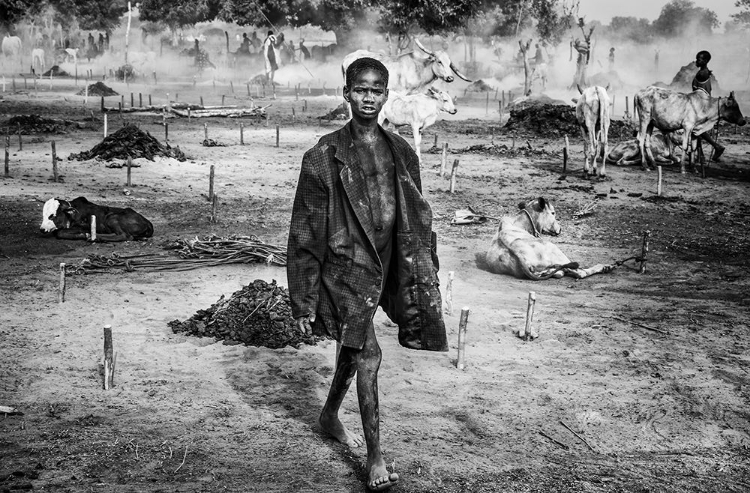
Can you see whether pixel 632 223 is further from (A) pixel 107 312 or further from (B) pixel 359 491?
(B) pixel 359 491

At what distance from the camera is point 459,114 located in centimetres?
3139

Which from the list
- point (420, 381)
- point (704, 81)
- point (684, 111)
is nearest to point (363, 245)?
point (420, 381)

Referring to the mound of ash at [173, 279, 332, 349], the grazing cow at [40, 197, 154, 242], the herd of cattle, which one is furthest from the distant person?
the mound of ash at [173, 279, 332, 349]

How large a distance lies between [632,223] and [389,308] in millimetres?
9181

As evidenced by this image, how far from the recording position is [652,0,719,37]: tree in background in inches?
2549

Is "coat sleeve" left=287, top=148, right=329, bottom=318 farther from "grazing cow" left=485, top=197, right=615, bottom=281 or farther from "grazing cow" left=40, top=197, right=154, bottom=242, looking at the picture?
"grazing cow" left=40, top=197, right=154, bottom=242

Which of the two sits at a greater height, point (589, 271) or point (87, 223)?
point (87, 223)

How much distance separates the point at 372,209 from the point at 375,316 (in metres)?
3.84

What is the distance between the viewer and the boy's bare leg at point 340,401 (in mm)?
5051

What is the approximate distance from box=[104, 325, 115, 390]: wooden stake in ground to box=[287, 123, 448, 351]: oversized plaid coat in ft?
6.19

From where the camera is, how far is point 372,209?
193 inches

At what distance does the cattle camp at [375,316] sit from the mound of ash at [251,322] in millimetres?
21

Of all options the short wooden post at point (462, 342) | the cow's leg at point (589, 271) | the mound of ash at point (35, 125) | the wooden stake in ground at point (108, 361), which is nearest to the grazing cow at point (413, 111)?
the cow's leg at point (589, 271)

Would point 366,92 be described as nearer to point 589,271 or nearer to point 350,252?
point 350,252
